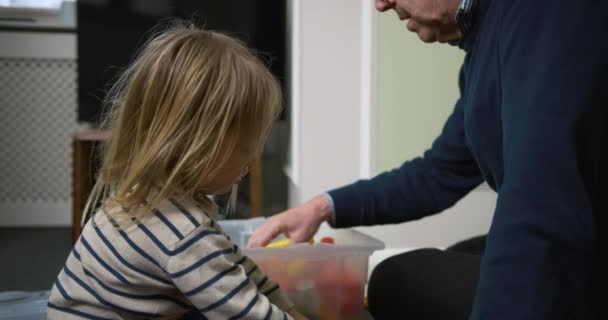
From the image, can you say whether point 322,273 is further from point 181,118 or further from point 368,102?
point 368,102

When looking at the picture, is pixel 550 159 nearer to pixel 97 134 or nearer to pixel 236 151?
pixel 236 151

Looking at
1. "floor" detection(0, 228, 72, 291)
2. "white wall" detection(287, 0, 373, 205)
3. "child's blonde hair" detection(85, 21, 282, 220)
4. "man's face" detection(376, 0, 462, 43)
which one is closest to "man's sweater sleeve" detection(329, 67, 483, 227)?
"man's face" detection(376, 0, 462, 43)

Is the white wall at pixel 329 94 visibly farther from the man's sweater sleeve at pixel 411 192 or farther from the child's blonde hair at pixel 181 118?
the child's blonde hair at pixel 181 118

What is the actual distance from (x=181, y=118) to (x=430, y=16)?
343 mm

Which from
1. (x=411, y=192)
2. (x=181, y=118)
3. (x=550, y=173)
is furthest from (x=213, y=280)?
(x=411, y=192)

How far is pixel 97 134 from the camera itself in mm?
1944

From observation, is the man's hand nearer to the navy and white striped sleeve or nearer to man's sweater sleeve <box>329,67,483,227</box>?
man's sweater sleeve <box>329,67,483,227</box>

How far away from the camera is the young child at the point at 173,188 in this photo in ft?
2.15

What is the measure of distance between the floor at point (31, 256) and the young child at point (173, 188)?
117 cm

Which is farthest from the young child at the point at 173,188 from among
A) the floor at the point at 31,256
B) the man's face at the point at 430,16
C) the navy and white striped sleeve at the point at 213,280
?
the floor at the point at 31,256

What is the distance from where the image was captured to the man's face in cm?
76

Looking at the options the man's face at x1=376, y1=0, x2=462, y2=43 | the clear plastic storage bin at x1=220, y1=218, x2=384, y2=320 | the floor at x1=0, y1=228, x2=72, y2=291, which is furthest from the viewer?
the floor at x1=0, y1=228, x2=72, y2=291

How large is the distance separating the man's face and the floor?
4.48 ft

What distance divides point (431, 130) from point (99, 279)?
3.80ft
